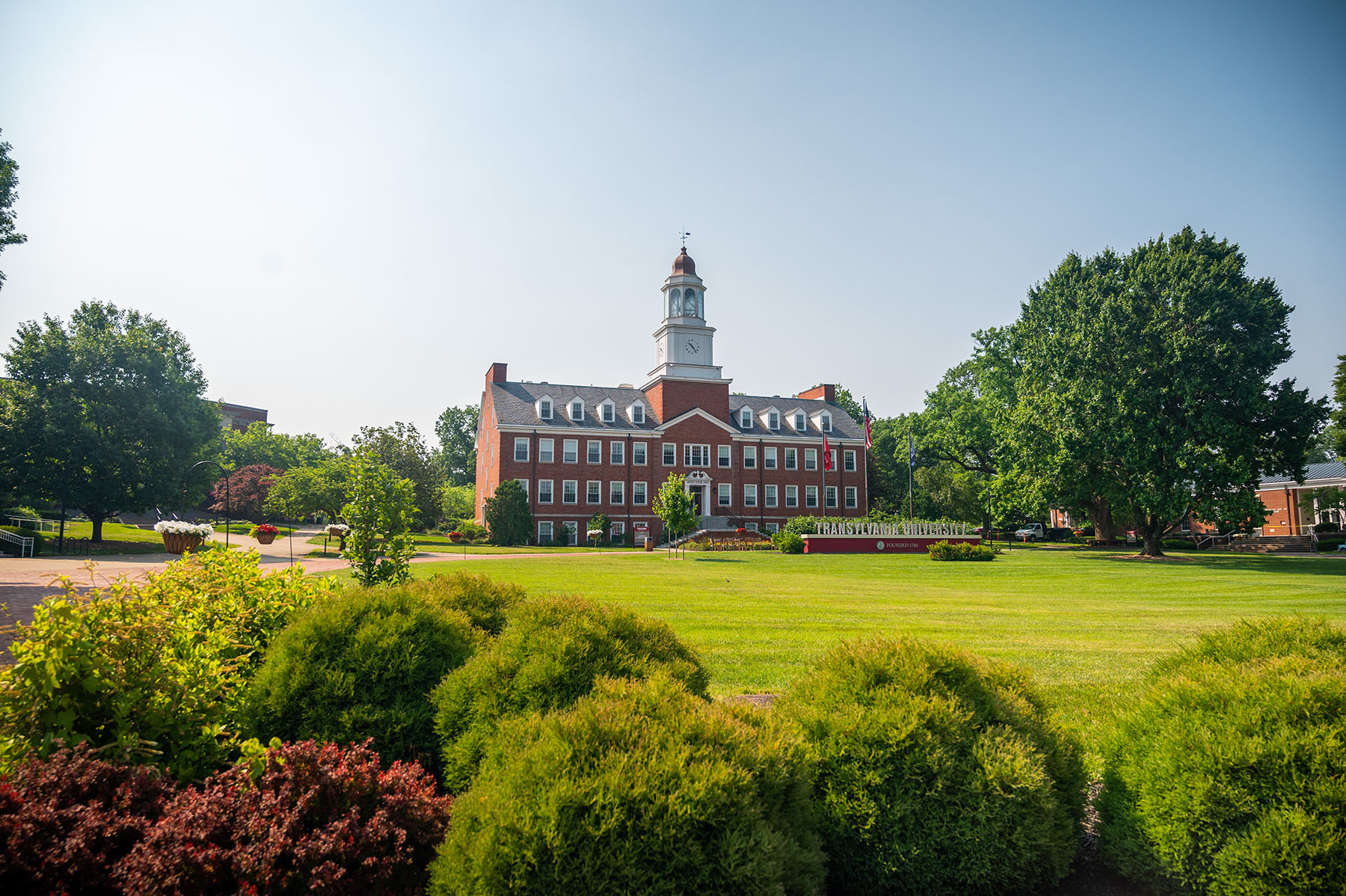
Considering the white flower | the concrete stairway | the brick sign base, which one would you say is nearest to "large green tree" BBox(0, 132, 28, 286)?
the white flower

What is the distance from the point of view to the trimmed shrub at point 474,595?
580cm

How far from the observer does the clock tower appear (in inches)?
2167

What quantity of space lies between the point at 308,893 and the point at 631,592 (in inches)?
567

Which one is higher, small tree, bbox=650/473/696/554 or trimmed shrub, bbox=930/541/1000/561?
small tree, bbox=650/473/696/554

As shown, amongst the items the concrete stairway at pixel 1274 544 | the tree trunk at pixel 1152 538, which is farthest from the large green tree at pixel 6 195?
the concrete stairway at pixel 1274 544

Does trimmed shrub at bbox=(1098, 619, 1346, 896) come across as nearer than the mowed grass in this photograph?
Yes

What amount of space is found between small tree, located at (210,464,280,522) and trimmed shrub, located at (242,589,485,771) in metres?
62.6

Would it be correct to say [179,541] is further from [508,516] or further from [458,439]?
[458,439]

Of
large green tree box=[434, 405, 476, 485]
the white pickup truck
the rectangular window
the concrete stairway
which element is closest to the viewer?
the concrete stairway

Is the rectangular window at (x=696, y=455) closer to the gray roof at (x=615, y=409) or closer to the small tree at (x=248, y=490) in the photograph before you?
the gray roof at (x=615, y=409)

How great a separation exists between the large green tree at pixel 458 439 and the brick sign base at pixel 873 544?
71.7 meters

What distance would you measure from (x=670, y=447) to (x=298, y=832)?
50875 mm

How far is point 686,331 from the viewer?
55062 millimetres

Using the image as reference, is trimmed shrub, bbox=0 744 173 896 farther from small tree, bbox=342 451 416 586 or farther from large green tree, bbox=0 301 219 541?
large green tree, bbox=0 301 219 541
